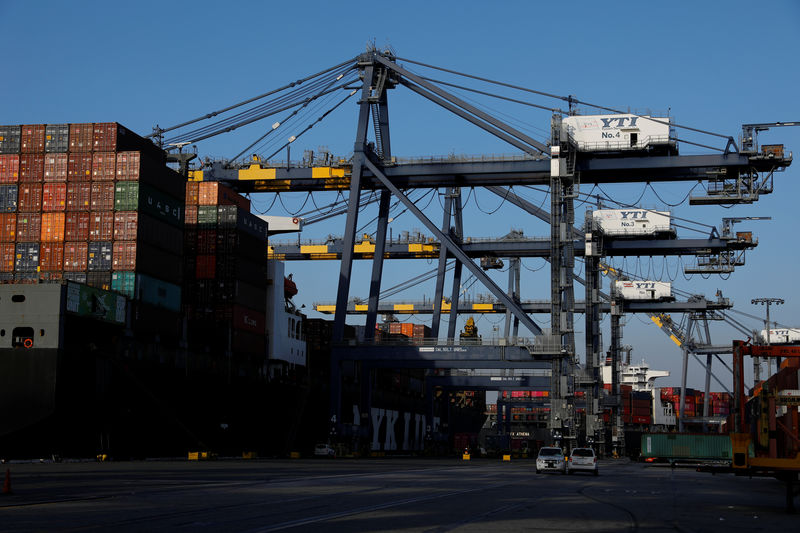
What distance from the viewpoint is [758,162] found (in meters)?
55.4

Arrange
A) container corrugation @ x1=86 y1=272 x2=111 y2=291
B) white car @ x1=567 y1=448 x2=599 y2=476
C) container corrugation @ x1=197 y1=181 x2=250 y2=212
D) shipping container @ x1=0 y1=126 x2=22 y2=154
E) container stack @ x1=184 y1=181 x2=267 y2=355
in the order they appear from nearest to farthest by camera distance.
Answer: white car @ x1=567 y1=448 x2=599 y2=476 < container corrugation @ x1=86 y1=272 x2=111 y2=291 < shipping container @ x1=0 y1=126 x2=22 y2=154 < container stack @ x1=184 y1=181 x2=267 y2=355 < container corrugation @ x1=197 y1=181 x2=250 y2=212

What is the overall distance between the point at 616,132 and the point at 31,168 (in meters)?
35.3

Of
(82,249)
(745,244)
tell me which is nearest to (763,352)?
(82,249)

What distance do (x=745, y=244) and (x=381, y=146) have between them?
102 feet

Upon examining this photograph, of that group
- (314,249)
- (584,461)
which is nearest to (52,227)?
(584,461)

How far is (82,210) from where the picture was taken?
50906mm

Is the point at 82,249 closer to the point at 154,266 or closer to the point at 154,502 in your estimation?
the point at 154,266

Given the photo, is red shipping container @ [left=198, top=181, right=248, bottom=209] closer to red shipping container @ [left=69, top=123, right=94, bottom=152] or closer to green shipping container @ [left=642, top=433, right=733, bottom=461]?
red shipping container @ [left=69, top=123, right=94, bottom=152]

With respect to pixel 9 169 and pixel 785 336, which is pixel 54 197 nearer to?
pixel 9 169

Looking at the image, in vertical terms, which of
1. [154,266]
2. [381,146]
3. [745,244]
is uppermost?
[381,146]

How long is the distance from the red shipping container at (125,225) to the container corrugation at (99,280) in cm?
210

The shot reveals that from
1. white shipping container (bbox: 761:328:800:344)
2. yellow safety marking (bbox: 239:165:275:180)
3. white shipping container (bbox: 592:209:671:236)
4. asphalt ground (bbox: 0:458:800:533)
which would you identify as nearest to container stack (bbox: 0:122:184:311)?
yellow safety marking (bbox: 239:165:275:180)

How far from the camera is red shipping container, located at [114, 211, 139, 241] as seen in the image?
5012 centimetres

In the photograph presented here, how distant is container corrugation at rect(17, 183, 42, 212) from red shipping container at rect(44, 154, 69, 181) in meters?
0.79
